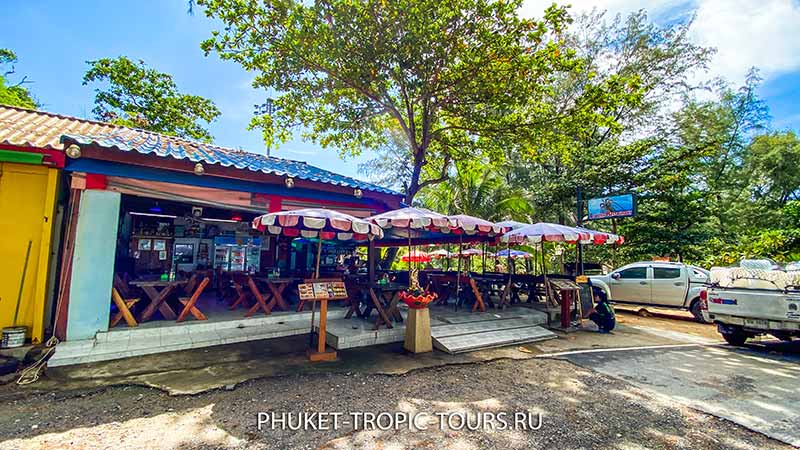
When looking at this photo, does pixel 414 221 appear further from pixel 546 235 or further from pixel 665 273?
pixel 665 273

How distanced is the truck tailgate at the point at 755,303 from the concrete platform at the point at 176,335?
7707mm

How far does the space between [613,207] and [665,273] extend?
3.67 m

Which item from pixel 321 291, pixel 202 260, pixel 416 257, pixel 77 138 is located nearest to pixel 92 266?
pixel 77 138

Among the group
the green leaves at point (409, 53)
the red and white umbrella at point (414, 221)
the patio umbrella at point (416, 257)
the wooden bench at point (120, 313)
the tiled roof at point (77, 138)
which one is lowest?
the wooden bench at point (120, 313)

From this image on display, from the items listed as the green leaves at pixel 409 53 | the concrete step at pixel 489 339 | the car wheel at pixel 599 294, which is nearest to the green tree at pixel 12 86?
the green leaves at pixel 409 53

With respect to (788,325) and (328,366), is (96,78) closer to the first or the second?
(328,366)

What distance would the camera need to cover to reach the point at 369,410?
3609 millimetres

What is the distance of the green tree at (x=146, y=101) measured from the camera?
18.0m

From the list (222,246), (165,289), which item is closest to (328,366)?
(165,289)

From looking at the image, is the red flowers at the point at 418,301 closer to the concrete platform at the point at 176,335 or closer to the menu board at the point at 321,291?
the menu board at the point at 321,291

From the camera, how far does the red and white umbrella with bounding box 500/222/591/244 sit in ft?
27.3

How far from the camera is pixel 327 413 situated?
3.51 meters

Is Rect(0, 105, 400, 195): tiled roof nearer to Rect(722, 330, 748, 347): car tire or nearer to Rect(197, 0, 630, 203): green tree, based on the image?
Rect(197, 0, 630, 203): green tree

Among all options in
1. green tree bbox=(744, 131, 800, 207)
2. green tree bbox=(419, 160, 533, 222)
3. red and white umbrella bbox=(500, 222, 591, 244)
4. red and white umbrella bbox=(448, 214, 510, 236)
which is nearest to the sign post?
red and white umbrella bbox=(448, 214, 510, 236)
